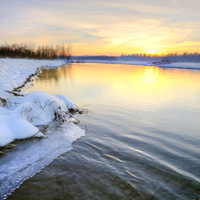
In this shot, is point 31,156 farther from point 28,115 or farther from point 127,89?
point 127,89

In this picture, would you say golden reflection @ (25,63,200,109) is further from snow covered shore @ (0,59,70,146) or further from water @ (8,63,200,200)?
snow covered shore @ (0,59,70,146)

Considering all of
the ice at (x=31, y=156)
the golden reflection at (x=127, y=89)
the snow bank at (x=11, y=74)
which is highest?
the snow bank at (x=11, y=74)

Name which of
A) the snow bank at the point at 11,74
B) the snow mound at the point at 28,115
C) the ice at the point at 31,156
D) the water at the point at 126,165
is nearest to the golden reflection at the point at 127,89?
the snow bank at the point at 11,74

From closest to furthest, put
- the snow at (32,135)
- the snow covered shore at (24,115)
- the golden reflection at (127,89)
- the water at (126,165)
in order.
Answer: the water at (126,165) < the snow at (32,135) < the snow covered shore at (24,115) < the golden reflection at (127,89)

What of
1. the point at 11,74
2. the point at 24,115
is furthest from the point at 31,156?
the point at 11,74

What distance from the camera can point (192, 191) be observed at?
2510mm

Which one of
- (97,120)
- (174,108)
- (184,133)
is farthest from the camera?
(174,108)

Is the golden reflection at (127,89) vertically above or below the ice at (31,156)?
above

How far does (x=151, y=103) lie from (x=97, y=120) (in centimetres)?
377

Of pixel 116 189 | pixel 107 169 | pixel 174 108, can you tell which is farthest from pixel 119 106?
pixel 116 189

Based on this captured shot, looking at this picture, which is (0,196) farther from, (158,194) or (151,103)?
(151,103)

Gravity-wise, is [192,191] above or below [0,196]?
below

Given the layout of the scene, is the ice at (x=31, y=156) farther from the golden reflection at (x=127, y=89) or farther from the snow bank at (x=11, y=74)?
the golden reflection at (x=127, y=89)

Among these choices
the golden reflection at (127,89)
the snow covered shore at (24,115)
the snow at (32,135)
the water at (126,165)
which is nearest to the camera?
the water at (126,165)
